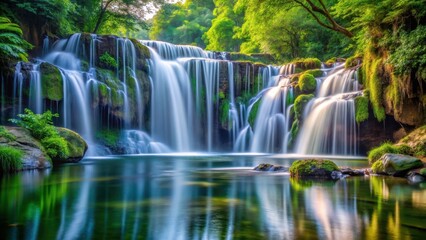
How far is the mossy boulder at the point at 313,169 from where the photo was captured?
10414 mm

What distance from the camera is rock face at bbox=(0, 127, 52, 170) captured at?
40.0 feet

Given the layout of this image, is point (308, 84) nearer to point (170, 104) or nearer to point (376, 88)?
point (376, 88)

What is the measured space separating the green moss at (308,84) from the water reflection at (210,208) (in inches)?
524

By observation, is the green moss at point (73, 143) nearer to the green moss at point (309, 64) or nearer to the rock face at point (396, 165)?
the rock face at point (396, 165)

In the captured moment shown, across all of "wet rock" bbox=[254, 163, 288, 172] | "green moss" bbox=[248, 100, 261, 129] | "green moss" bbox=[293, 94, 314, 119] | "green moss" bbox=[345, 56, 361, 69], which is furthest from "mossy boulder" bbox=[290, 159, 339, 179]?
"green moss" bbox=[248, 100, 261, 129]

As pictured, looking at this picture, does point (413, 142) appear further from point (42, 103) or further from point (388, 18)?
point (42, 103)

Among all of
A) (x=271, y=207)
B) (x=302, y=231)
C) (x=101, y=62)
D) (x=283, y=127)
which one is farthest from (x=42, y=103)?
(x=302, y=231)

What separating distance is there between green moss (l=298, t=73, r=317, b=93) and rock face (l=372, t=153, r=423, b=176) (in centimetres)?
1190

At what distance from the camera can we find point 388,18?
15.8 metres

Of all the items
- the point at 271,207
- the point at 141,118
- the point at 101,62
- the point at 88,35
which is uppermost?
the point at 88,35

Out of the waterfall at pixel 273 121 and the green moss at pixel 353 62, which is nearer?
the green moss at pixel 353 62

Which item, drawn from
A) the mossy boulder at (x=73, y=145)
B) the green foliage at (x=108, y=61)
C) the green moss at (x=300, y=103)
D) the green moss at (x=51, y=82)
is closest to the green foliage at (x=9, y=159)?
the mossy boulder at (x=73, y=145)

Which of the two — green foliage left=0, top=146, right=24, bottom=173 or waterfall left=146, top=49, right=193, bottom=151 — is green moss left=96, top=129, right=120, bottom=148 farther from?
green foliage left=0, top=146, right=24, bottom=173

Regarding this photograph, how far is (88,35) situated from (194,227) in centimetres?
2116
